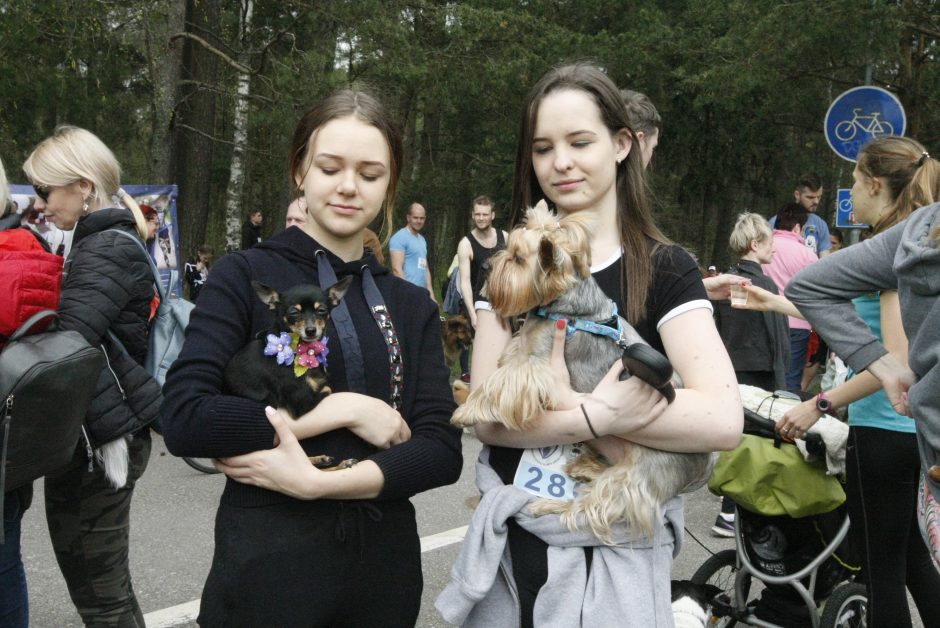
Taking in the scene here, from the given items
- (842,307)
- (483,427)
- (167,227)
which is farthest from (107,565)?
(167,227)

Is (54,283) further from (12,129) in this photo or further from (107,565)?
(12,129)

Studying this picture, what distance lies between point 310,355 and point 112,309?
4.43 feet

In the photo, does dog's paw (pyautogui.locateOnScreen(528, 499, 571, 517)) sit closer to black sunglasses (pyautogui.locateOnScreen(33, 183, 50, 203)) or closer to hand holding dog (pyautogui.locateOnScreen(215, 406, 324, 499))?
hand holding dog (pyautogui.locateOnScreen(215, 406, 324, 499))

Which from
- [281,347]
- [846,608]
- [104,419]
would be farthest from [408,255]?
[281,347]

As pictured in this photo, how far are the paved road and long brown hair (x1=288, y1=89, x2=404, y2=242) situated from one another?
112 inches

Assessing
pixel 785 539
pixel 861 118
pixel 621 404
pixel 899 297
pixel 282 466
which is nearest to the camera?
pixel 282 466

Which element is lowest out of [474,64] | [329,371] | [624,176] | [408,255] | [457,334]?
[457,334]

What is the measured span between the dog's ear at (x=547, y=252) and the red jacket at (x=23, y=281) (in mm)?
1583

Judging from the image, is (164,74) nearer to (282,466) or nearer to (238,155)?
(238,155)

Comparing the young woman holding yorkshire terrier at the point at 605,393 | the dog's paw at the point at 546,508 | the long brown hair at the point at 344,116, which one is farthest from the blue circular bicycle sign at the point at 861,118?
the dog's paw at the point at 546,508

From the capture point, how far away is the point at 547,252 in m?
2.16

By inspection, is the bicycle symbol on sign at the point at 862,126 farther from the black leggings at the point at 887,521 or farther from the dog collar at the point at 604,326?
the dog collar at the point at 604,326

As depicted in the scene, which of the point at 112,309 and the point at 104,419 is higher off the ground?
the point at 112,309

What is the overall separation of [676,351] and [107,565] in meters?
2.27
